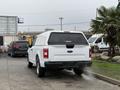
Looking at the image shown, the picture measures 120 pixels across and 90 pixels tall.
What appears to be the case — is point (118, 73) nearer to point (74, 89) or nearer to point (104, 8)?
point (74, 89)

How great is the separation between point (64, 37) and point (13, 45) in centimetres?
1840

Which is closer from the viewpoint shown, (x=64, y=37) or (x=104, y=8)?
(x=64, y=37)

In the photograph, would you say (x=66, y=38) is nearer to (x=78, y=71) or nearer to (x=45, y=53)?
(x=45, y=53)

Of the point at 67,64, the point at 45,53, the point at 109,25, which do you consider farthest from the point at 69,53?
the point at 109,25

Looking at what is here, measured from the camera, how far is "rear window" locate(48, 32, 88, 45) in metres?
14.8

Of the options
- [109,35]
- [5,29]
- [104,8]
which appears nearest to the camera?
[109,35]

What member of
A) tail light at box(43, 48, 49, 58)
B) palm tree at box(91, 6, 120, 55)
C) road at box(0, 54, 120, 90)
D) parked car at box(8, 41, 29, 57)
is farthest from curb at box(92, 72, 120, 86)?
parked car at box(8, 41, 29, 57)

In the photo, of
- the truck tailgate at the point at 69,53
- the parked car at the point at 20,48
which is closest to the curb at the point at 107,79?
the truck tailgate at the point at 69,53

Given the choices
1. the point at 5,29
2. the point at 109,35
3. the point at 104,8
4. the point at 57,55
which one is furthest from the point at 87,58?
the point at 5,29

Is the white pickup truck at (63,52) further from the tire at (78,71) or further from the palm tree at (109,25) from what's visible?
the palm tree at (109,25)

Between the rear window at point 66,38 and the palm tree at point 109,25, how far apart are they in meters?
10.6

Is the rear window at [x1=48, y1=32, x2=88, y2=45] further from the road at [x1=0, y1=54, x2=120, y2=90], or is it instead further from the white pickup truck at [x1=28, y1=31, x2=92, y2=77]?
the road at [x1=0, y1=54, x2=120, y2=90]

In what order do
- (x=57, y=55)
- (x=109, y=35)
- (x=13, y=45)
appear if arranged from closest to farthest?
(x=57, y=55)
(x=109, y=35)
(x=13, y=45)

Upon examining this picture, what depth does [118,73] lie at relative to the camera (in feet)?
48.7
